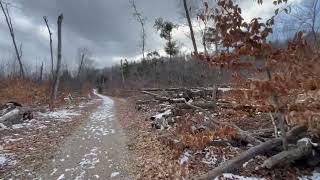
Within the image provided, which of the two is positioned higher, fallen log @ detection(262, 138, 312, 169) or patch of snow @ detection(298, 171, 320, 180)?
fallen log @ detection(262, 138, 312, 169)

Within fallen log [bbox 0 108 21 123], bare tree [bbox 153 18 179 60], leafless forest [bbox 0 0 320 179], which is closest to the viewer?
leafless forest [bbox 0 0 320 179]

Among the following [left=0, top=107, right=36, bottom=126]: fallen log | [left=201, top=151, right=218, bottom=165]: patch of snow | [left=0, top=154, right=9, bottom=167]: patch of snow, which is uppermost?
[left=0, top=107, right=36, bottom=126]: fallen log

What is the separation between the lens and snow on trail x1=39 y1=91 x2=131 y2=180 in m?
7.18

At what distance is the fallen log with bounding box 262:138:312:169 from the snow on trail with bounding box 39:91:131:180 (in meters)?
2.96

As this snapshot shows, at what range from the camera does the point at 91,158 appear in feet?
27.8

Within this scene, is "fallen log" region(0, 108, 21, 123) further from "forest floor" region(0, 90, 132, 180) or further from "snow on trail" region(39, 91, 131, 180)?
"snow on trail" region(39, 91, 131, 180)

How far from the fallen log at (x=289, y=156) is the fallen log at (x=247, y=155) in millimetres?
347

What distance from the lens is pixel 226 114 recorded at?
40.8 ft

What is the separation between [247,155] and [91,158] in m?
3.96

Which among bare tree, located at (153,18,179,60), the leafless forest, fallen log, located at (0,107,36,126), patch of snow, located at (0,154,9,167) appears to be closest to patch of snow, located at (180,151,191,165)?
the leafless forest

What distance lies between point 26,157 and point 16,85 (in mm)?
15529

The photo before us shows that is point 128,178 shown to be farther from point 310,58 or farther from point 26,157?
point 310,58

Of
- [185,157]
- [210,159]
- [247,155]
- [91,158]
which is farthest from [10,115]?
[247,155]

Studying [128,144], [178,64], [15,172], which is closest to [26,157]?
[15,172]
